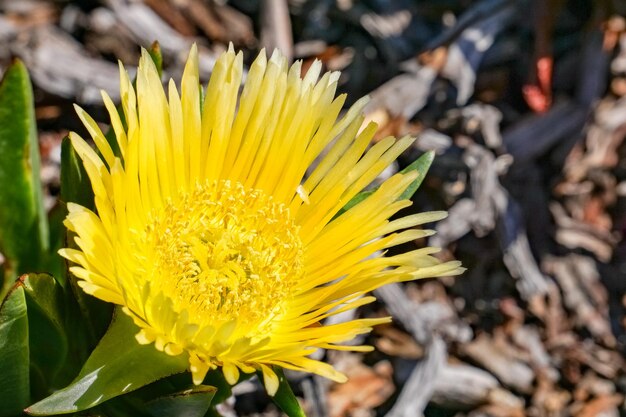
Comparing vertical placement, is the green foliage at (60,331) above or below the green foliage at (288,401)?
above

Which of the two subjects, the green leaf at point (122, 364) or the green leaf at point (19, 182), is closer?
the green leaf at point (122, 364)

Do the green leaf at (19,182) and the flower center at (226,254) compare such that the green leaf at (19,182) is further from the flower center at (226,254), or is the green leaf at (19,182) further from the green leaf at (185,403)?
the green leaf at (185,403)

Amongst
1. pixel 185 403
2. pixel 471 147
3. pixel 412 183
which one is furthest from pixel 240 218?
pixel 471 147

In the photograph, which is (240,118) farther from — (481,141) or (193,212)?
(481,141)

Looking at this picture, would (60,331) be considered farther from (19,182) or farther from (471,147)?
(471,147)

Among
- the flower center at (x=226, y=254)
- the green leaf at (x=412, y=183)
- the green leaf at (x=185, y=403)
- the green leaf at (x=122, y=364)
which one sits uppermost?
the green leaf at (x=412, y=183)

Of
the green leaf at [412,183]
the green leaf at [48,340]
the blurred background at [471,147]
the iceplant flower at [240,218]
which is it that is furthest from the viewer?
the blurred background at [471,147]

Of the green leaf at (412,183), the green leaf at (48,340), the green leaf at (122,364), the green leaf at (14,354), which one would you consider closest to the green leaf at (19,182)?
the green leaf at (48,340)
